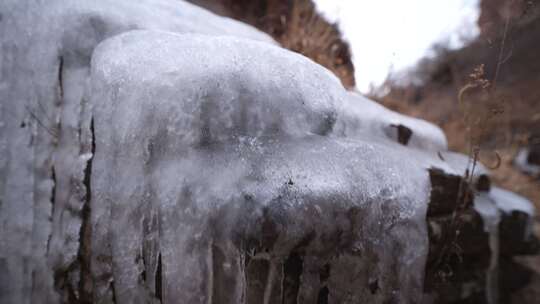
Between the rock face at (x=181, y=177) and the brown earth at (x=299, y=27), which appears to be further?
the brown earth at (x=299, y=27)

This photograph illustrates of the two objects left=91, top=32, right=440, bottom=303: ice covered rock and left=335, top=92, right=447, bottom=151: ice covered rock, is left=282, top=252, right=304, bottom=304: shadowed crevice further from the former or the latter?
left=335, top=92, right=447, bottom=151: ice covered rock

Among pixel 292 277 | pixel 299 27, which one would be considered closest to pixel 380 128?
pixel 292 277

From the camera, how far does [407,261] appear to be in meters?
0.96

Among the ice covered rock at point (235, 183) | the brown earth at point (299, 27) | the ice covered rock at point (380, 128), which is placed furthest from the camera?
the brown earth at point (299, 27)

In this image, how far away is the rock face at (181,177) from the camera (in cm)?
70

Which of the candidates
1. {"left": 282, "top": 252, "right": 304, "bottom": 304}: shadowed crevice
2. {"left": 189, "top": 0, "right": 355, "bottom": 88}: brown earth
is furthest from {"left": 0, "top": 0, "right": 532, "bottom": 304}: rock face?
{"left": 189, "top": 0, "right": 355, "bottom": 88}: brown earth

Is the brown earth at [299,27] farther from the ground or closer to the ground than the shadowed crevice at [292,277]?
farther from the ground

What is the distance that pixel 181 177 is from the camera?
74 cm

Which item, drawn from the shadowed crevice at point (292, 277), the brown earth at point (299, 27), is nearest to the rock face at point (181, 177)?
the shadowed crevice at point (292, 277)

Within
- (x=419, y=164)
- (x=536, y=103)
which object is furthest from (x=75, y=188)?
(x=536, y=103)

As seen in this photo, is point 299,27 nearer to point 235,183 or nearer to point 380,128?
point 380,128

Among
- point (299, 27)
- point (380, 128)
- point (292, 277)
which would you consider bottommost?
point (292, 277)

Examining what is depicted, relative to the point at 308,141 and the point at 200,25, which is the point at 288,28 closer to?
the point at 200,25

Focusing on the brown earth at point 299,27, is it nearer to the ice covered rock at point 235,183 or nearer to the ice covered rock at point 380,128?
the ice covered rock at point 380,128
